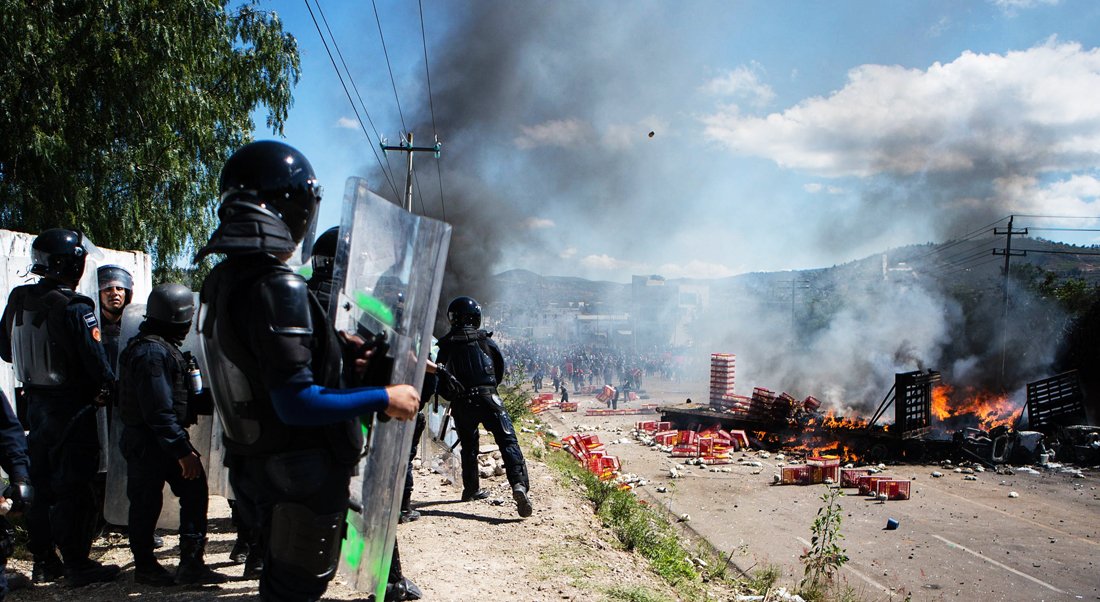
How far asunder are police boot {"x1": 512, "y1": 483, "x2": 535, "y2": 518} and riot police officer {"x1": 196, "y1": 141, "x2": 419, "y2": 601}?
3261mm

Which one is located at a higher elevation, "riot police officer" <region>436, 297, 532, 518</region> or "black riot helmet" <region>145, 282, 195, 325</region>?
"black riot helmet" <region>145, 282, 195, 325</region>

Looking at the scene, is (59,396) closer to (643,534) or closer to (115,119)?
(643,534)

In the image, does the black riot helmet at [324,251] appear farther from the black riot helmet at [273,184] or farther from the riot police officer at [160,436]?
the black riot helmet at [273,184]

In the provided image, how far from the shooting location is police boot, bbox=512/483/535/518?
504cm

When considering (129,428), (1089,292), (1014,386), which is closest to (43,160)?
(129,428)

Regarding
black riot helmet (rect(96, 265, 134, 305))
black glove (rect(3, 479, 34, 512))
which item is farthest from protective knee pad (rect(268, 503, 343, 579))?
black riot helmet (rect(96, 265, 134, 305))

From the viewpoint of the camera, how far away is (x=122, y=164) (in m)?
9.18

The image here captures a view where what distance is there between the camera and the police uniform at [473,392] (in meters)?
5.44

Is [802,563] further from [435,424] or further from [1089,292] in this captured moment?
[1089,292]

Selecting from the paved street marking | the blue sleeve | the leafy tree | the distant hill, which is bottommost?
the paved street marking

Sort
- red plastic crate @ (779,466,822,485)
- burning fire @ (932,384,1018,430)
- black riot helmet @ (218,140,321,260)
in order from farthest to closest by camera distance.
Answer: burning fire @ (932,384,1018,430) < red plastic crate @ (779,466,822,485) < black riot helmet @ (218,140,321,260)

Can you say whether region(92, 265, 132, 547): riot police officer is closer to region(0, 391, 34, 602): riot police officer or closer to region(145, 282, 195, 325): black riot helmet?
region(145, 282, 195, 325): black riot helmet

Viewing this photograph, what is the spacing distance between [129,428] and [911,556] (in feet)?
25.0

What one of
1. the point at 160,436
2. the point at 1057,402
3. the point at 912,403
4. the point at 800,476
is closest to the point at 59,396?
the point at 160,436
